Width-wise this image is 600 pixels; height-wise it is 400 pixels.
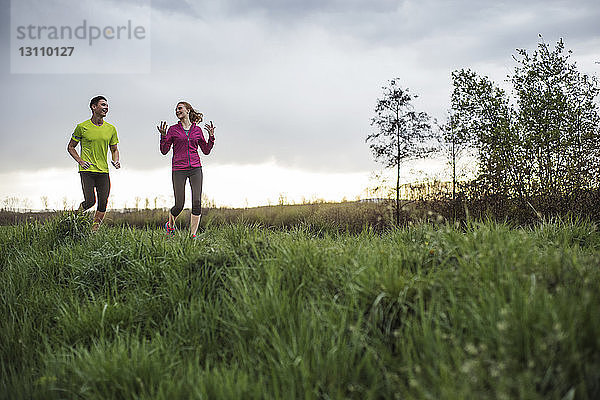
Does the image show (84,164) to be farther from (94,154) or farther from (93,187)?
(93,187)

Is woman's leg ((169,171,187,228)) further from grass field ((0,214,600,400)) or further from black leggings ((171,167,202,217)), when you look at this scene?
grass field ((0,214,600,400))

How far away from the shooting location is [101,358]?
10.1 feet

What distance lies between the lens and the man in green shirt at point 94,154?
811cm

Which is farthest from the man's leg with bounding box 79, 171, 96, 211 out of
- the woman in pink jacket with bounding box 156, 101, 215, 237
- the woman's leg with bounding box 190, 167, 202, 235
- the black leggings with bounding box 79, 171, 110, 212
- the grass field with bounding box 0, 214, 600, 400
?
the grass field with bounding box 0, 214, 600, 400

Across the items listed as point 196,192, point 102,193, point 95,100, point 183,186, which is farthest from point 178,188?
point 95,100

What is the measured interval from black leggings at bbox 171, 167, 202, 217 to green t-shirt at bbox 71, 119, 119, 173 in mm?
1441

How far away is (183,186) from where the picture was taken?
7.95 meters

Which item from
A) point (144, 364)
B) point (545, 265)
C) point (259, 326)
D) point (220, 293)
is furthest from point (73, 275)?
point (545, 265)

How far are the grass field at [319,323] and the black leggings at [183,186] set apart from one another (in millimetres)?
2873

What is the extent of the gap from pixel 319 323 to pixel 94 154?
21.8 feet

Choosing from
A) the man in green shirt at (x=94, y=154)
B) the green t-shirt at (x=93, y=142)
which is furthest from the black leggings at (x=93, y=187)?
the green t-shirt at (x=93, y=142)

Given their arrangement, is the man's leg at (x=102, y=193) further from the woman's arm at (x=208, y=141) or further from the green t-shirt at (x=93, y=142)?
the woman's arm at (x=208, y=141)

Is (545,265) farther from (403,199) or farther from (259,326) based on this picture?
(403,199)

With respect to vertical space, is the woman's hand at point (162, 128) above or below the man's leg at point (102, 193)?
above
